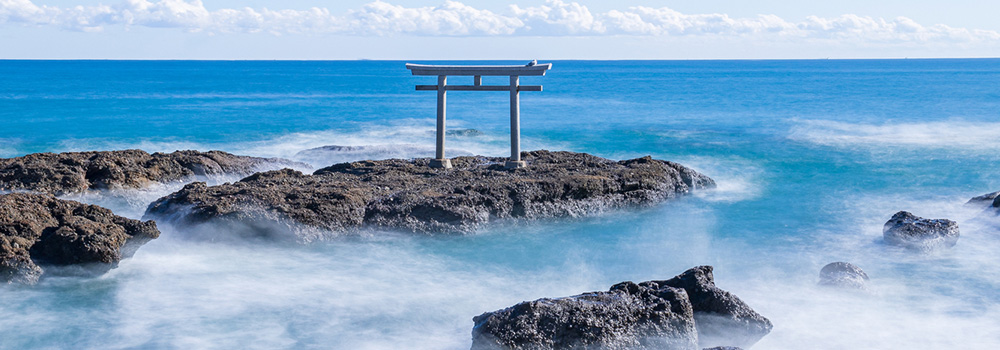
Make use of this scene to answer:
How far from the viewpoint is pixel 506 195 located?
1247 cm

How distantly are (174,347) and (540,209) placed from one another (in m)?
6.21

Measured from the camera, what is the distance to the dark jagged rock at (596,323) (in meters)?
6.96

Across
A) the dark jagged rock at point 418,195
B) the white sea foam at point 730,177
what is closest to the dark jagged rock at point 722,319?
the dark jagged rock at point 418,195

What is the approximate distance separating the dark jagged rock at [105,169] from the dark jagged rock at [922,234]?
11.2 m

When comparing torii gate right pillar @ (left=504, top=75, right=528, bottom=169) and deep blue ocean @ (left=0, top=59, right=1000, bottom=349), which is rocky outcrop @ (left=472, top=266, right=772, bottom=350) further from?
torii gate right pillar @ (left=504, top=75, right=528, bottom=169)

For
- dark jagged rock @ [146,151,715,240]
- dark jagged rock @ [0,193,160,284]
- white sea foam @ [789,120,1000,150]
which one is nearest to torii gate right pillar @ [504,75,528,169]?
dark jagged rock @ [146,151,715,240]

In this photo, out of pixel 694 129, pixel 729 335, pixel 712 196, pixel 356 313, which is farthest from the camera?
pixel 694 129

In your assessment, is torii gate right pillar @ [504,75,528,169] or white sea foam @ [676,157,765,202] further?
white sea foam @ [676,157,765,202]

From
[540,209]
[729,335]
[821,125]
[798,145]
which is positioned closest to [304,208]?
[540,209]

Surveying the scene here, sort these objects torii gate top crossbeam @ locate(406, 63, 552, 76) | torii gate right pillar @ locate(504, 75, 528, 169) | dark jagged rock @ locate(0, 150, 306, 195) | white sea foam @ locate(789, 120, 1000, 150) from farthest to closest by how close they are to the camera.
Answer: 1. white sea foam @ locate(789, 120, 1000, 150)
2. torii gate right pillar @ locate(504, 75, 528, 169)
3. torii gate top crossbeam @ locate(406, 63, 552, 76)
4. dark jagged rock @ locate(0, 150, 306, 195)

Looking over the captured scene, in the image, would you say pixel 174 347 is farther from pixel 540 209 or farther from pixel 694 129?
pixel 694 129

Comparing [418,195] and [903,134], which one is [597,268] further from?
[903,134]

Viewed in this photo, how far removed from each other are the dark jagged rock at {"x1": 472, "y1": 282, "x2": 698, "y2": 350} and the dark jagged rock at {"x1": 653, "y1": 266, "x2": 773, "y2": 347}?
326 millimetres

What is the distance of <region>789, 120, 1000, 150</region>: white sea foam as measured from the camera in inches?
982
